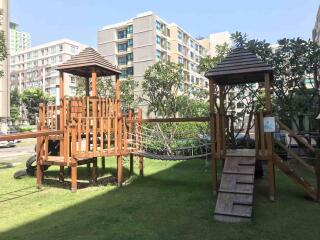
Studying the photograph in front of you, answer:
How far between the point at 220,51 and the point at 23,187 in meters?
12.4

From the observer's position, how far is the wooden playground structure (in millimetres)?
6684

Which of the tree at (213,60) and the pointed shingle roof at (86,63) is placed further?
the tree at (213,60)

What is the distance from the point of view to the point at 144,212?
657 centimetres

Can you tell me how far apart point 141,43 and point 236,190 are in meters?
51.7

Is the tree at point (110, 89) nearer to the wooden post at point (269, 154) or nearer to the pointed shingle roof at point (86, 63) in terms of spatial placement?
the pointed shingle roof at point (86, 63)

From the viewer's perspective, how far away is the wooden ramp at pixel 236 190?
235 inches

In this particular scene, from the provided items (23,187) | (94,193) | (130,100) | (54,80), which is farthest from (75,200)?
(54,80)

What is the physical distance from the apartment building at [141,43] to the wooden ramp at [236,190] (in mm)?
44817

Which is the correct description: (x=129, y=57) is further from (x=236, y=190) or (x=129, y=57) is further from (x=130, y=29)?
(x=236, y=190)

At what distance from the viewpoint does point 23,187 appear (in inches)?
365

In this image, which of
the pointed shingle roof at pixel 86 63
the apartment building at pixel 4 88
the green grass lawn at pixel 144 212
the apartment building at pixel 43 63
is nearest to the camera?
the green grass lawn at pixel 144 212

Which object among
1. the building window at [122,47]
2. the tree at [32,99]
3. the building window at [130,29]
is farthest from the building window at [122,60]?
the tree at [32,99]

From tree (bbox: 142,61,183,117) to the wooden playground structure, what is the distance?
16.1 metres

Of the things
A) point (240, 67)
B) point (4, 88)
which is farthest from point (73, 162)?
point (4, 88)
